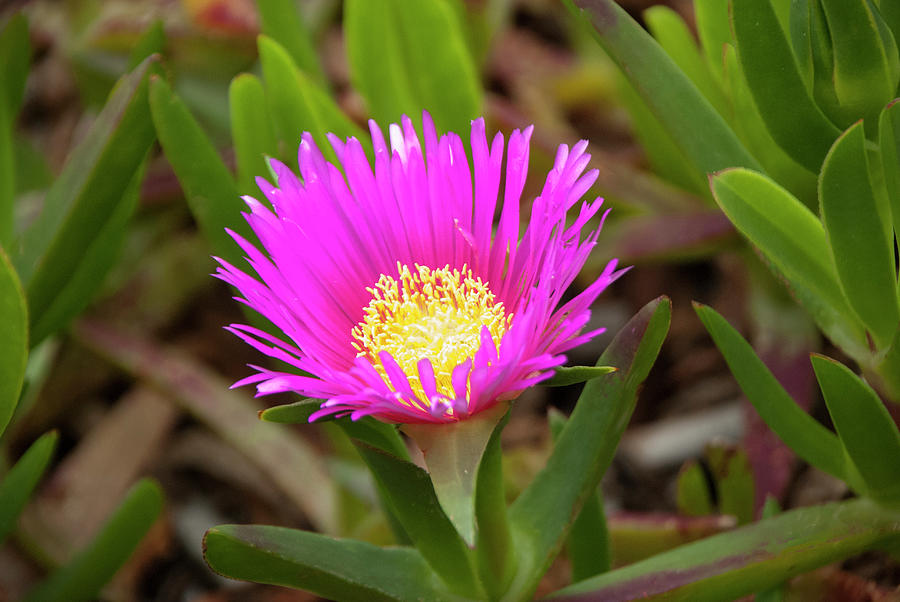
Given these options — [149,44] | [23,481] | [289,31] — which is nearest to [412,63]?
[289,31]

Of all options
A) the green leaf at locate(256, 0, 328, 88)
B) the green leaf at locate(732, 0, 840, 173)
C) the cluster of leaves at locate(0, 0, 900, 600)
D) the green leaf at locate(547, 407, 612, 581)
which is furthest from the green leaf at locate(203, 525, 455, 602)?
the green leaf at locate(256, 0, 328, 88)

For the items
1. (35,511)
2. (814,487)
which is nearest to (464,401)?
(814,487)

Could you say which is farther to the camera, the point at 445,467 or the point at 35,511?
the point at 35,511

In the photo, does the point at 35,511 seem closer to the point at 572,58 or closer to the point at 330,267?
the point at 330,267

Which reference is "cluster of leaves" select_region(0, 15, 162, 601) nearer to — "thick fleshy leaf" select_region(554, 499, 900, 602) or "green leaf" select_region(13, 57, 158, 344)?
"green leaf" select_region(13, 57, 158, 344)

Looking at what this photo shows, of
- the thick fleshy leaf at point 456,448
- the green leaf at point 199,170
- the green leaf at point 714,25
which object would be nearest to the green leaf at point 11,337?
the green leaf at point 199,170

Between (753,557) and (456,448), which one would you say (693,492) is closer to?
(753,557)
